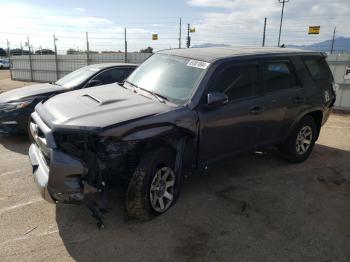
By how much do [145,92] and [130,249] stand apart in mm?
2018

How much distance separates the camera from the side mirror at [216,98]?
12.7 feet

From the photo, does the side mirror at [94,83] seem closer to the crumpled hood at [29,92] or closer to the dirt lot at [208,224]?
the crumpled hood at [29,92]

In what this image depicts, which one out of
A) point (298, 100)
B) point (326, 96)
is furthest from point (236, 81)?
point (326, 96)

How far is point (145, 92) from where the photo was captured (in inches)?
173

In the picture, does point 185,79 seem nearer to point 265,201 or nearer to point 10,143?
point 265,201

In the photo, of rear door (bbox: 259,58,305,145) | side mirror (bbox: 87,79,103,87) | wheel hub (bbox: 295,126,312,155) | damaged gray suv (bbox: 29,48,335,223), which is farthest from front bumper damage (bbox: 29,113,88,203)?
wheel hub (bbox: 295,126,312,155)

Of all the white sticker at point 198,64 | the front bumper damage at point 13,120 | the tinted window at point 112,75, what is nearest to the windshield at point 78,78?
the tinted window at point 112,75

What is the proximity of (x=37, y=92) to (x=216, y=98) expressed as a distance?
14.4ft

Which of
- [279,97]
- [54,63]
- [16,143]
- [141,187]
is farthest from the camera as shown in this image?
[54,63]

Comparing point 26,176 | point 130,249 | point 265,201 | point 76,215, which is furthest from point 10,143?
point 265,201

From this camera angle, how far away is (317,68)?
5.81m

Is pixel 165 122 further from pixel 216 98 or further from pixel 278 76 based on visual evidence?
pixel 278 76

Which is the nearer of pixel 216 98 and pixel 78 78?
pixel 216 98

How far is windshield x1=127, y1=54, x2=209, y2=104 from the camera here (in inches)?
161
